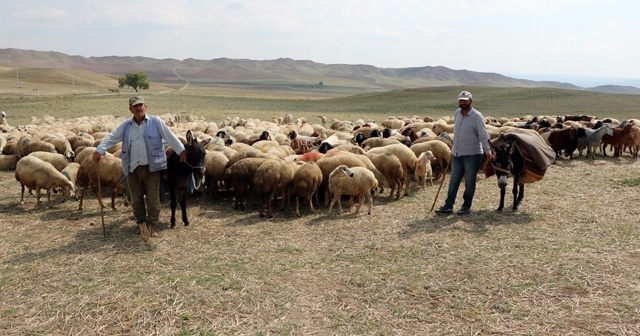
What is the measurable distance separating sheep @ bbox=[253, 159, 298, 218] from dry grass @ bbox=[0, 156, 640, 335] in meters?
0.56

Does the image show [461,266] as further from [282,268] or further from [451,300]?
[282,268]

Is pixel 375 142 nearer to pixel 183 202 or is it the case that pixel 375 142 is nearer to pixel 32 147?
pixel 183 202

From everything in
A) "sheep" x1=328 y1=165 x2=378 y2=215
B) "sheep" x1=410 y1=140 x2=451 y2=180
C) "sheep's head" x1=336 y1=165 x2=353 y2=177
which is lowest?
"sheep" x1=328 y1=165 x2=378 y2=215

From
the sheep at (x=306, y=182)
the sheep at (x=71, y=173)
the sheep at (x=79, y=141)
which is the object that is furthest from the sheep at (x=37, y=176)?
the sheep at (x=306, y=182)

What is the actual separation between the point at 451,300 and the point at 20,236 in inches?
304

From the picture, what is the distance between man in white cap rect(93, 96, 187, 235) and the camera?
771cm

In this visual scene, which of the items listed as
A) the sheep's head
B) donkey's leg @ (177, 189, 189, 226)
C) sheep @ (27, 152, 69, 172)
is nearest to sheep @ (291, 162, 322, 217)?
the sheep's head

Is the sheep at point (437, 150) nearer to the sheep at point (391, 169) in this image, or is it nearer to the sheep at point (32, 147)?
the sheep at point (391, 169)

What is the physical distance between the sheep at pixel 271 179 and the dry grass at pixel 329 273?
560 millimetres

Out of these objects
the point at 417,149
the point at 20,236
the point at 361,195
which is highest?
the point at 417,149

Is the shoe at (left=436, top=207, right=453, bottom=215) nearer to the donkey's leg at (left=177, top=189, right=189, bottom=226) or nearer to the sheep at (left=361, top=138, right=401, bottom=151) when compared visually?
the sheep at (left=361, top=138, right=401, bottom=151)

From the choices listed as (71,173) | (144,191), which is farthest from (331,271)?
(71,173)

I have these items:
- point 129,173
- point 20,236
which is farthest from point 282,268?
point 20,236

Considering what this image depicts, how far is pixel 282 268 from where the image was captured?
267 inches
